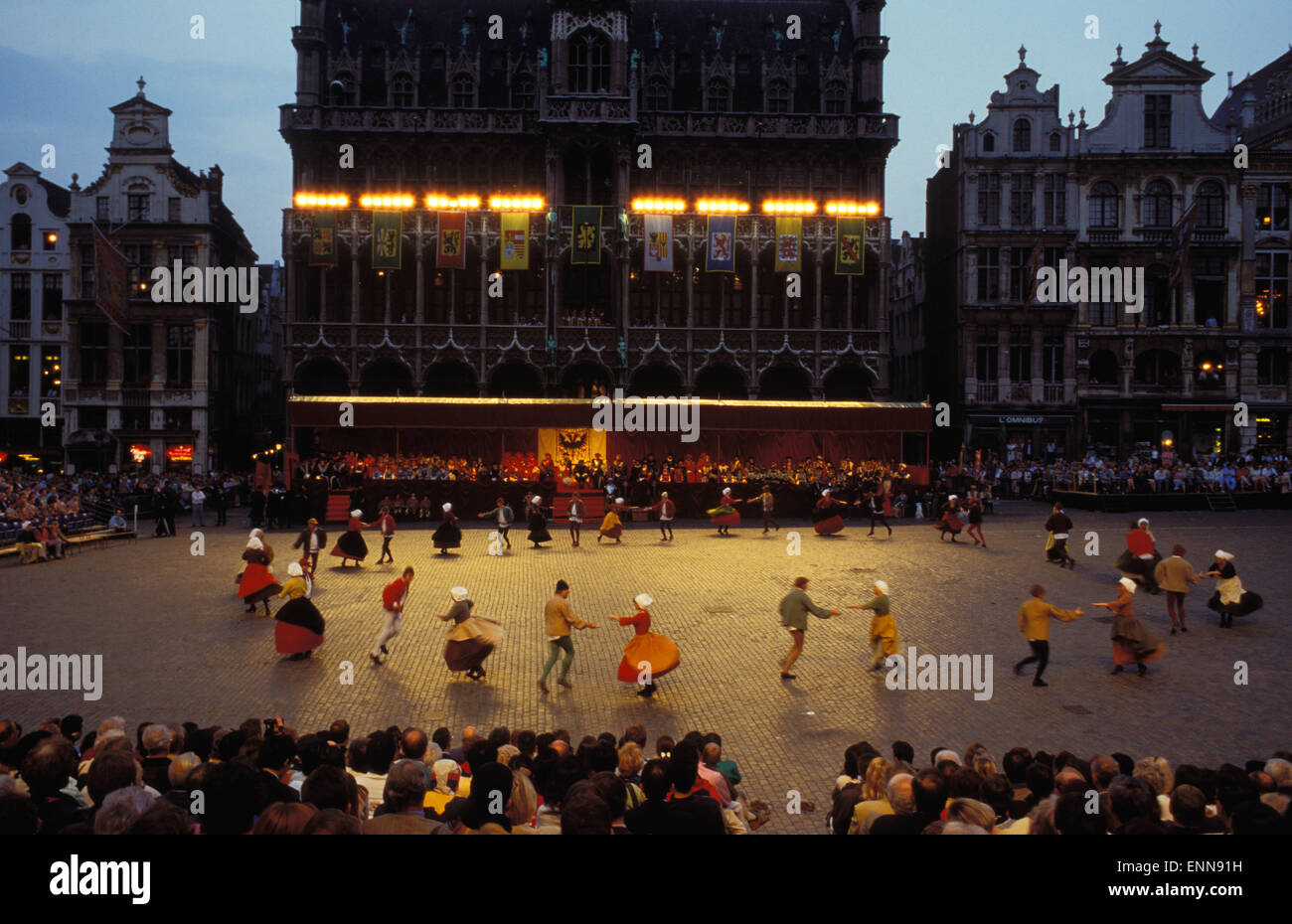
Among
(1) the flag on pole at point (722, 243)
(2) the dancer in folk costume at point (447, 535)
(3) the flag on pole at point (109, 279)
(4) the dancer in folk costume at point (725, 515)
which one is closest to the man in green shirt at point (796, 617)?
(2) the dancer in folk costume at point (447, 535)

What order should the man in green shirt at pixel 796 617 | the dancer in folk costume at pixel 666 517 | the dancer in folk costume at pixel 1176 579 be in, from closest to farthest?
1. the man in green shirt at pixel 796 617
2. the dancer in folk costume at pixel 1176 579
3. the dancer in folk costume at pixel 666 517

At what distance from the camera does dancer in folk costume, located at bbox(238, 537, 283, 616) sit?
683 inches

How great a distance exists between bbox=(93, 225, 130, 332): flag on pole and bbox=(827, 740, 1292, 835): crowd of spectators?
3822cm

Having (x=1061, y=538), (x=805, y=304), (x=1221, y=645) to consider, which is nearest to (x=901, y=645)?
(x=1221, y=645)

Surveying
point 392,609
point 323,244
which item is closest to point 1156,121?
point 323,244

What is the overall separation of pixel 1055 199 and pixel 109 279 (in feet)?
150

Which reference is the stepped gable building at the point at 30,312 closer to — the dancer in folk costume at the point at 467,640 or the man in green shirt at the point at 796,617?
the dancer in folk costume at the point at 467,640

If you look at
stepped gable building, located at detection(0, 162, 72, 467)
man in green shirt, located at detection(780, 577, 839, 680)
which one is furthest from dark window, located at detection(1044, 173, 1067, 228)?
stepped gable building, located at detection(0, 162, 72, 467)

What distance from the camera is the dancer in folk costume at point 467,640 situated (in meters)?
12.9

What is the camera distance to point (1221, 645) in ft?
49.8

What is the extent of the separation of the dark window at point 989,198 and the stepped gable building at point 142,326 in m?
40.8

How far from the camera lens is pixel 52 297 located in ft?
160

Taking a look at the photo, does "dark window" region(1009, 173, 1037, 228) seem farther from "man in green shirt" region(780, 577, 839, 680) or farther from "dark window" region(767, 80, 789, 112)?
"man in green shirt" region(780, 577, 839, 680)

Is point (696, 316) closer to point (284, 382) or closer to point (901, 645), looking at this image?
point (284, 382)
